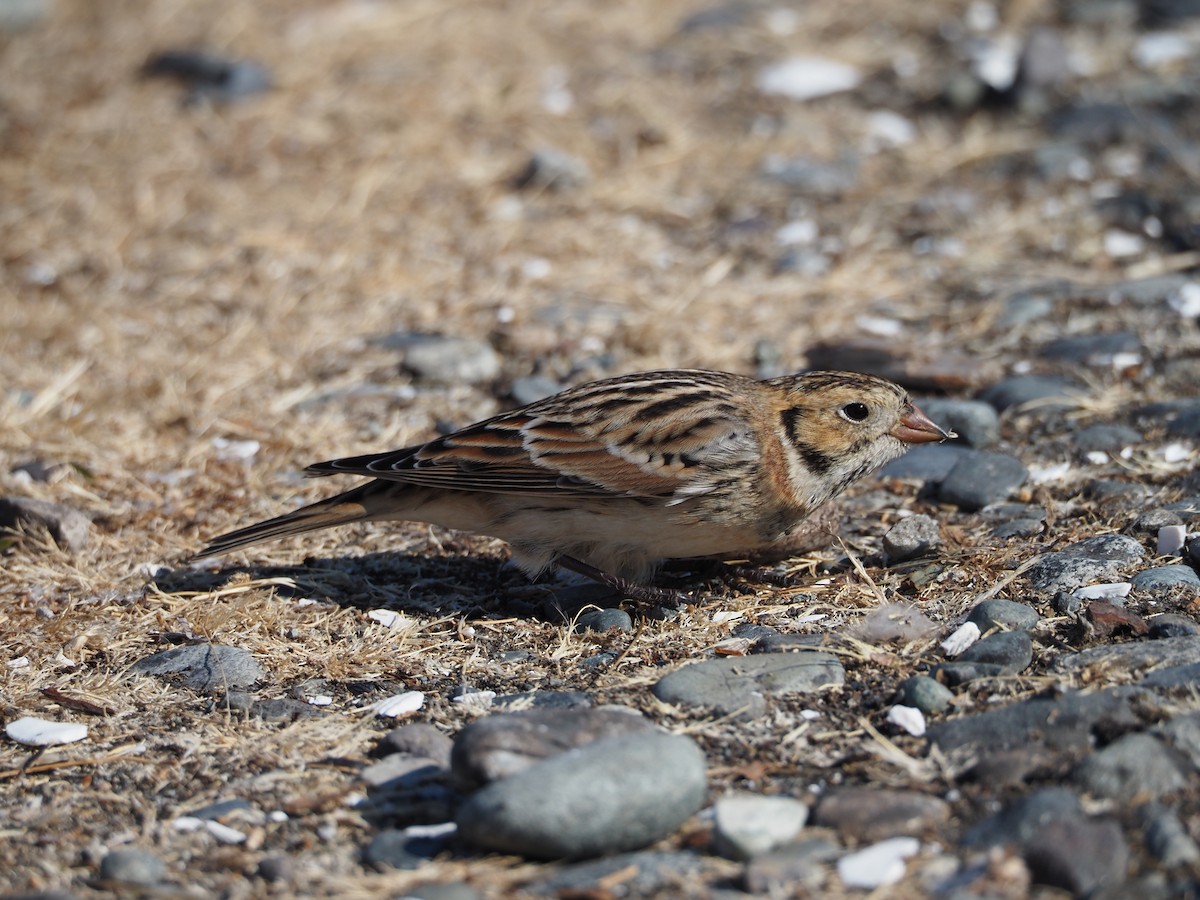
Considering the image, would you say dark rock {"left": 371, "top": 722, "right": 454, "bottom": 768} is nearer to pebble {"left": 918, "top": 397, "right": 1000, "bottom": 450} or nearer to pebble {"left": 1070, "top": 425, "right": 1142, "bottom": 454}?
pebble {"left": 918, "top": 397, "right": 1000, "bottom": 450}

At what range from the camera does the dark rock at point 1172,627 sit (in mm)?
4188

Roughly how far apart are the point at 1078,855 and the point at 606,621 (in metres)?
1.98

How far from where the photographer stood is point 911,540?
5004 millimetres

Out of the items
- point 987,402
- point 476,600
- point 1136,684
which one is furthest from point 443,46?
point 1136,684

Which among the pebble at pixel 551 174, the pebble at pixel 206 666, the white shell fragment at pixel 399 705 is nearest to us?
the white shell fragment at pixel 399 705

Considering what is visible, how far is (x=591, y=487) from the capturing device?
4898mm

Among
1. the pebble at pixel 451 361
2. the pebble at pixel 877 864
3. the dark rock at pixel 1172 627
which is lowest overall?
the dark rock at pixel 1172 627

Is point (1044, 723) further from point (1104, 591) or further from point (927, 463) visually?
point (927, 463)

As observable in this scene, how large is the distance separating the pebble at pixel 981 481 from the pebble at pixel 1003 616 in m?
1.02

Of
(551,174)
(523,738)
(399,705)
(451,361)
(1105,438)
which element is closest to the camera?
(523,738)

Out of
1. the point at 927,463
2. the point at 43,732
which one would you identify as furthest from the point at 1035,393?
the point at 43,732

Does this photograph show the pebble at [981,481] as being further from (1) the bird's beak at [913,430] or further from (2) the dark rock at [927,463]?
(1) the bird's beak at [913,430]

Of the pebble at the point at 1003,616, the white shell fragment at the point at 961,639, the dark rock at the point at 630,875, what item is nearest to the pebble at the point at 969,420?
the pebble at the point at 1003,616

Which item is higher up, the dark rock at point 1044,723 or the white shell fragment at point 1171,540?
the dark rock at point 1044,723
